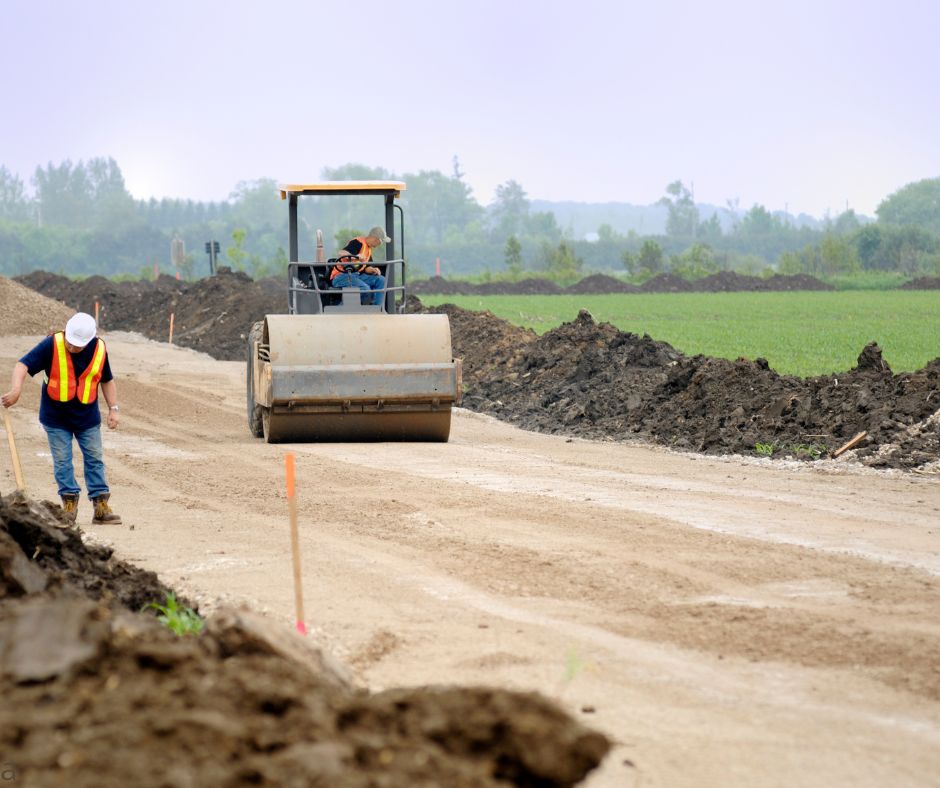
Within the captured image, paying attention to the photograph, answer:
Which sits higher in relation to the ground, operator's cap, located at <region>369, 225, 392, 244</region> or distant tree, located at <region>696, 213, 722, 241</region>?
distant tree, located at <region>696, 213, 722, 241</region>

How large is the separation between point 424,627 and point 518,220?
171m

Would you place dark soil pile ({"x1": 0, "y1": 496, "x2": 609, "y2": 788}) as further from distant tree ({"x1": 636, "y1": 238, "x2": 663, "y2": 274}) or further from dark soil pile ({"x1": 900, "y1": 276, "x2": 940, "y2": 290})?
distant tree ({"x1": 636, "y1": 238, "x2": 663, "y2": 274})

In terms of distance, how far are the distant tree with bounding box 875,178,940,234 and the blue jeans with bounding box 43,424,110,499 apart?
147 metres

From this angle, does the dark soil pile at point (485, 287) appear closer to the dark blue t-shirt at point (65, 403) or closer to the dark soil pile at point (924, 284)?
the dark soil pile at point (924, 284)

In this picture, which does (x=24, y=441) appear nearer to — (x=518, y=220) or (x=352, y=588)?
(x=352, y=588)

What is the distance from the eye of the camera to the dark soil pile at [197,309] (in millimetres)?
36844

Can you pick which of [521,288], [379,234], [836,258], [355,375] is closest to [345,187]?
[379,234]

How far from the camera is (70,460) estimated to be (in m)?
10.9

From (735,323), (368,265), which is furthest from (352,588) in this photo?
(735,323)

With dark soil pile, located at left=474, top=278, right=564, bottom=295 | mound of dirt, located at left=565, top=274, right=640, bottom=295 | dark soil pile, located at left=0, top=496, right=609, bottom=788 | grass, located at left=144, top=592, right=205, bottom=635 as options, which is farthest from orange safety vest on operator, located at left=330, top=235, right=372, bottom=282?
mound of dirt, located at left=565, top=274, right=640, bottom=295

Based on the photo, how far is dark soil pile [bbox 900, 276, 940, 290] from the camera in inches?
2709

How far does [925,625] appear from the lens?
7570mm

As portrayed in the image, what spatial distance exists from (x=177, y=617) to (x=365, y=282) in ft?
30.3

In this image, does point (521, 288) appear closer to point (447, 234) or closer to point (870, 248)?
point (870, 248)
